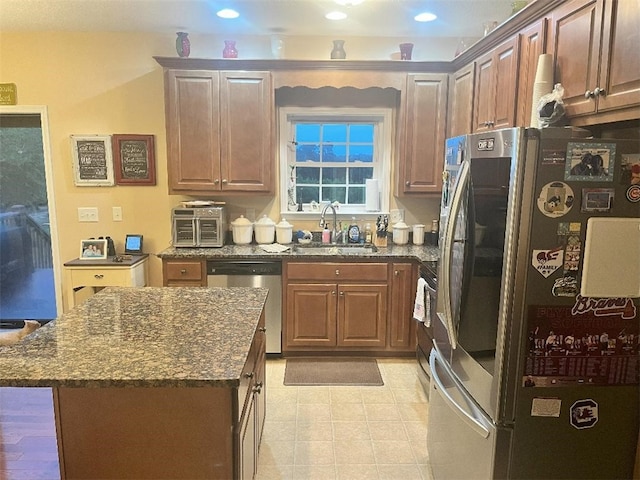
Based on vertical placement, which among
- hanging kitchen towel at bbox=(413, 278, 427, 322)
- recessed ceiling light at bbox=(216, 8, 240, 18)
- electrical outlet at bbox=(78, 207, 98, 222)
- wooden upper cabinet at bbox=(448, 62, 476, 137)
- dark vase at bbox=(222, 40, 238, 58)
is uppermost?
recessed ceiling light at bbox=(216, 8, 240, 18)

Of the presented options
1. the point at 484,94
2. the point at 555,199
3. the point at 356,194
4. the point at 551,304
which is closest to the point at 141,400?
the point at 551,304

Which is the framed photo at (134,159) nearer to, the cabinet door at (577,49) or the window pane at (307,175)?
the window pane at (307,175)

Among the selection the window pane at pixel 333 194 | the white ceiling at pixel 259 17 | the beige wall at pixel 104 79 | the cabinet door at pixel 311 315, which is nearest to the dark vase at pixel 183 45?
the white ceiling at pixel 259 17

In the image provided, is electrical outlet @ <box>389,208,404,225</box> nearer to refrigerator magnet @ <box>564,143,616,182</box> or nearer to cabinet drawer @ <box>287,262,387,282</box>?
cabinet drawer @ <box>287,262,387,282</box>

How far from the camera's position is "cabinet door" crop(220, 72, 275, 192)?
375 centimetres

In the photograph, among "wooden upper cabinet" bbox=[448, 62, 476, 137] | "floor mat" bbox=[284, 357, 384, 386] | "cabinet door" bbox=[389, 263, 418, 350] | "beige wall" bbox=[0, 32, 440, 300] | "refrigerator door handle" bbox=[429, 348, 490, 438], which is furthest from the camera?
"beige wall" bbox=[0, 32, 440, 300]

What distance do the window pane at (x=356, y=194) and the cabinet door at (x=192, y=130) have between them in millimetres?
1232

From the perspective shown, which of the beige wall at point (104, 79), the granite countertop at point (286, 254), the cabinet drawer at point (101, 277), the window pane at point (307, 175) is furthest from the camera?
the window pane at point (307, 175)

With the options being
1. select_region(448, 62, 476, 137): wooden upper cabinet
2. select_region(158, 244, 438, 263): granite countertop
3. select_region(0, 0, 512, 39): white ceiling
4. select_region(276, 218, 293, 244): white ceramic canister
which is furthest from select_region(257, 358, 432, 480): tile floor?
select_region(0, 0, 512, 39): white ceiling

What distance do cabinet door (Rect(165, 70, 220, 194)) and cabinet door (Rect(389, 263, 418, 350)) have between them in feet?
5.41

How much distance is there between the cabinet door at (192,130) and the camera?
3723mm

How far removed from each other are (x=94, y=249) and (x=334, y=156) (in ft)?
7.39

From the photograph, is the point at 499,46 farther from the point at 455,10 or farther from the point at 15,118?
the point at 15,118

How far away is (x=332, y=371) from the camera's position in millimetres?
3641
